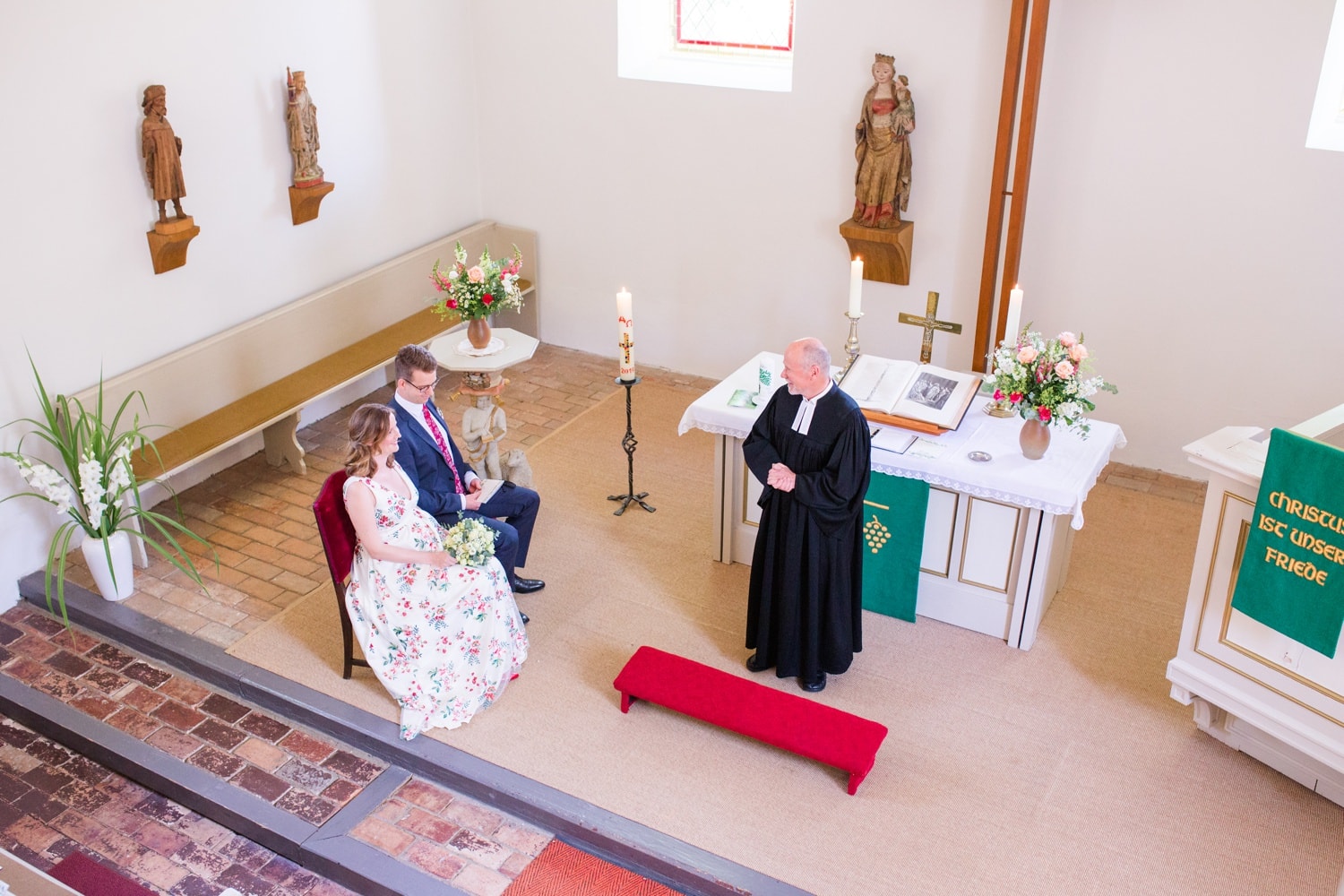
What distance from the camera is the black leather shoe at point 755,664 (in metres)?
5.60

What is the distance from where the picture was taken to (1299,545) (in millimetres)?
4406

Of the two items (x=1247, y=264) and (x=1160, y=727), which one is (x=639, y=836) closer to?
(x=1160, y=727)

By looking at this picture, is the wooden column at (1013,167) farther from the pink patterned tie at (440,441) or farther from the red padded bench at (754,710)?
the pink patterned tie at (440,441)

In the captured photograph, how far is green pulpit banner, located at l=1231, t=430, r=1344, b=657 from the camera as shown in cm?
426

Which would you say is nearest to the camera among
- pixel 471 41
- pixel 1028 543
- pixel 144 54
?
pixel 1028 543

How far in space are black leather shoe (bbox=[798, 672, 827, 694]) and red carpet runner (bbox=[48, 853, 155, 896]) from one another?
2841mm

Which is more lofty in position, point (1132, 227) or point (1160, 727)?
point (1132, 227)

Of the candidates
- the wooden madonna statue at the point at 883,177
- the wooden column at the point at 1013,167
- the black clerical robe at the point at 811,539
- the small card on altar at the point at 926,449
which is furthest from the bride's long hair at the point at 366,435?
the wooden column at the point at 1013,167

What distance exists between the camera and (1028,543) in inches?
219

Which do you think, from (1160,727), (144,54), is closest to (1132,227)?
(1160,727)

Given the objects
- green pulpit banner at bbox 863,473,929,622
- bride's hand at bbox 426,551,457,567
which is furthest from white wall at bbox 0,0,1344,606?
bride's hand at bbox 426,551,457,567

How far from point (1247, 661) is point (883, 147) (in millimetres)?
3949

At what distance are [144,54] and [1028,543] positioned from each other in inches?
209

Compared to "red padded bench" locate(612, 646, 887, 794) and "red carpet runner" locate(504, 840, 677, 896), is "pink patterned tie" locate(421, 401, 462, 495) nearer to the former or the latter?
"red padded bench" locate(612, 646, 887, 794)
